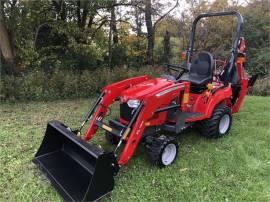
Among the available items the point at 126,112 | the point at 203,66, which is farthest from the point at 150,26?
the point at 126,112

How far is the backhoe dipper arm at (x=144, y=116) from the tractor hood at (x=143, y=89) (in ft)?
0.52

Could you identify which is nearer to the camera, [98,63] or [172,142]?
[172,142]

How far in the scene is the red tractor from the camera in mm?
2973

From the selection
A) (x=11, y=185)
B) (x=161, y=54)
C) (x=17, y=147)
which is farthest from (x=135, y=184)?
(x=161, y=54)

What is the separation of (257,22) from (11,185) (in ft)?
44.8

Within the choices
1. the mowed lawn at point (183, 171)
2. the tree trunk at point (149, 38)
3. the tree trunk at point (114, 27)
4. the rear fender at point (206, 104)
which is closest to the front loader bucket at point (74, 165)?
the mowed lawn at point (183, 171)

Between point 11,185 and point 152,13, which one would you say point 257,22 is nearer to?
point 152,13

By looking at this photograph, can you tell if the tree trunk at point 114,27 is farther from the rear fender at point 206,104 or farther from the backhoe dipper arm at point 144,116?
the backhoe dipper arm at point 144,116

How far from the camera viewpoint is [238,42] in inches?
188

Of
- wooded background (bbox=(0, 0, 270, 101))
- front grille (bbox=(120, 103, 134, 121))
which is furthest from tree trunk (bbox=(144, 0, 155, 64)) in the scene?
front grille (bbox=(120, 103, 134, 121))

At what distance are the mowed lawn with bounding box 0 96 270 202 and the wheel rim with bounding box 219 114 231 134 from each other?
179 millimetres

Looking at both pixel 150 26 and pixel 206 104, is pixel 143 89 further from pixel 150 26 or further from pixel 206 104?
pixel 150 26

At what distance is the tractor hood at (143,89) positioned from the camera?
3.69 metres

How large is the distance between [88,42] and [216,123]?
5.33m
